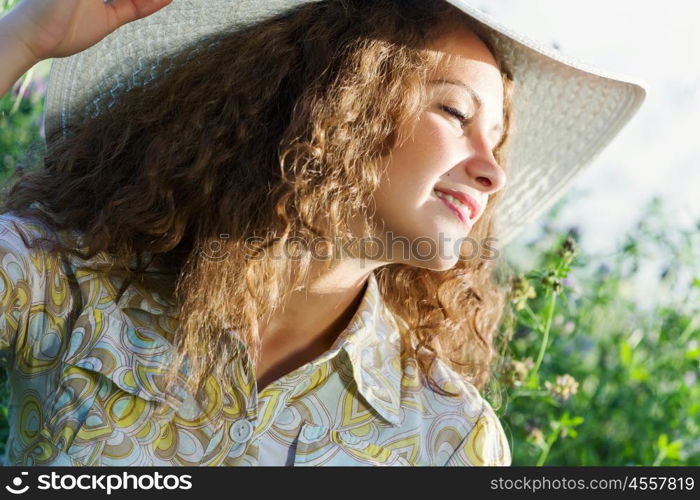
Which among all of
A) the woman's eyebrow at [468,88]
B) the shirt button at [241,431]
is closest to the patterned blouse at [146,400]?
the shirt button at [241,431]

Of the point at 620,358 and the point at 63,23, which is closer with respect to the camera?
the point at 63,23

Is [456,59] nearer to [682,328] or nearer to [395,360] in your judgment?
[395,360]

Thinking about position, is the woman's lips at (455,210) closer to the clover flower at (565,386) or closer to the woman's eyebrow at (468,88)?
the woman's eyebrow at (468,88)

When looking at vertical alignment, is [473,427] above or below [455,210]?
below

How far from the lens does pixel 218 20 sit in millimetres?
1942

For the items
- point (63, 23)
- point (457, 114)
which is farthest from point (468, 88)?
point (63, 23)

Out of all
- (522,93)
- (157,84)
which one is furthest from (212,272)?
(522,93)

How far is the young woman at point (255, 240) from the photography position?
1.70 meters

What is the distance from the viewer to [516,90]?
2.18 metres

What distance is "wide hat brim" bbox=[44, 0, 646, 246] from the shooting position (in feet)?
6.32

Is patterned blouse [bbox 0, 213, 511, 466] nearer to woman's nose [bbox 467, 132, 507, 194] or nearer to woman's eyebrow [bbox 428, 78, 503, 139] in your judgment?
woman's nose [bbox 467, 132, 507, 194]

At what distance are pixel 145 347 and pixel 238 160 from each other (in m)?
0.42

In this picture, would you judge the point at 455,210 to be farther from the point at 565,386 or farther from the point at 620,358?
the point at 620,358

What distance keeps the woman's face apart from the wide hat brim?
115 millimetres
